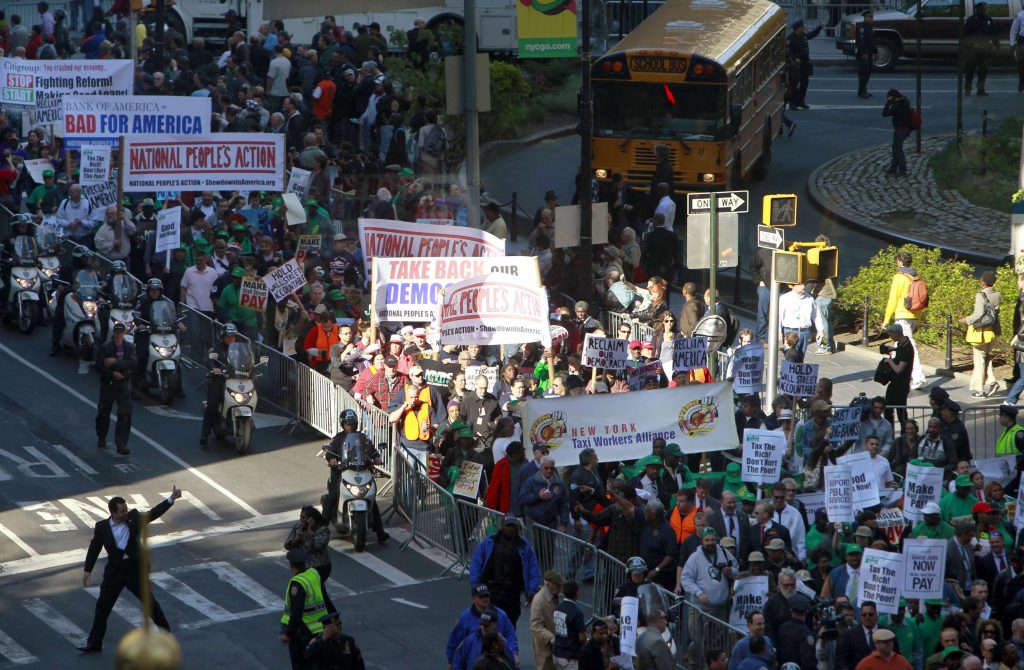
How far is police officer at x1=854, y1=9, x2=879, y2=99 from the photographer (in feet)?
134

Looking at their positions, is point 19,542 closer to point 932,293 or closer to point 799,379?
point 799,379

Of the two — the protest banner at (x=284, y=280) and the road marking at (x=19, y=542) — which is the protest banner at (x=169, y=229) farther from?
the road marking at (x=19, y=542)

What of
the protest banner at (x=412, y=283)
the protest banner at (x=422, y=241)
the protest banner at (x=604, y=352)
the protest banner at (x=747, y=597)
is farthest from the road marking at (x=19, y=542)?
the protest banner at (x=747, y=597)

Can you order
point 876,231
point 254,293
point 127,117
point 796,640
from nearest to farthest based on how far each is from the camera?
point 796,640, point 254,293, point 127,117, point 876,231

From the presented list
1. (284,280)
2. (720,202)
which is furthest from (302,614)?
(284,280)

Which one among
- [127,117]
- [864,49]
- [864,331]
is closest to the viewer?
[864,331]

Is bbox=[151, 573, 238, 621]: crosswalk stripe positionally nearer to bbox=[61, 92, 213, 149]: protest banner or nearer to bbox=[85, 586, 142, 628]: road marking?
bbox=[85, 586, 142, 628]: road marking

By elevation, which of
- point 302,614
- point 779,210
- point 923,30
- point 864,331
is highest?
point 923,30

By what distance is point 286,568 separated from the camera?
53.7 feet

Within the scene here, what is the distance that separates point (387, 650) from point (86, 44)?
2398cm

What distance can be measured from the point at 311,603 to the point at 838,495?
15.7 feet

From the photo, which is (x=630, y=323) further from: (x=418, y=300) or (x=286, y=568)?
(x=286, y=568)

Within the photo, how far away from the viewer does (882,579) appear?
1288cm

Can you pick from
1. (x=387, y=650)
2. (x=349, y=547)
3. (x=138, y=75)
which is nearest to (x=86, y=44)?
(x=138, y=75)
